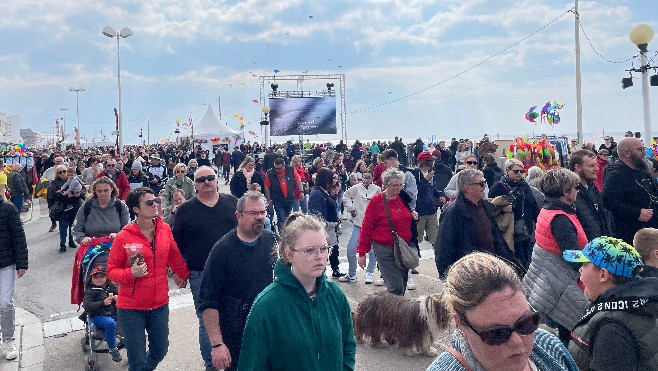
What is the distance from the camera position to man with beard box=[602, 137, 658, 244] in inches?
256

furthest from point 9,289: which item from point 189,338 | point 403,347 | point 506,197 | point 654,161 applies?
point 654,161

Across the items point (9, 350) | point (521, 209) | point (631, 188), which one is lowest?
point (9, 350)

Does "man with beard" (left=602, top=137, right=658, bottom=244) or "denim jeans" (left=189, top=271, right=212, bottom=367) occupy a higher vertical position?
"man with beard" (left=602, top=137, right=658, bottom=244)

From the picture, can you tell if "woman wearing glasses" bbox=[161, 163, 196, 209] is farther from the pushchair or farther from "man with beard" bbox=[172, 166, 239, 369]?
"man with beard" bbox=[172, 166, 239, 369]

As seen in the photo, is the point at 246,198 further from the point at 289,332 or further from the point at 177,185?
the point at 177,185

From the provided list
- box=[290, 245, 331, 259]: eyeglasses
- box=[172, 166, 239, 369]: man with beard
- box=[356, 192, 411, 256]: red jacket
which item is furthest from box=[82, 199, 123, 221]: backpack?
box=[290, 245, 331, 259]: eyeglasses

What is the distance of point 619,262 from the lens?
3096 mm

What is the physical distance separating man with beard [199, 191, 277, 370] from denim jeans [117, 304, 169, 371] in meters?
0.93

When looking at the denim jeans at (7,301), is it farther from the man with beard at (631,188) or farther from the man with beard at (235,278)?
the man with beard at (631,188)

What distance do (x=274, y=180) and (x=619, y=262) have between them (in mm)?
8924

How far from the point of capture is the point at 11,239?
5.98 m

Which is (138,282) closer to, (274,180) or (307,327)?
(307,327)

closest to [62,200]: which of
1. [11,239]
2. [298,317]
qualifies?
[11,239]

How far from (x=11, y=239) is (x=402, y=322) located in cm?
412
